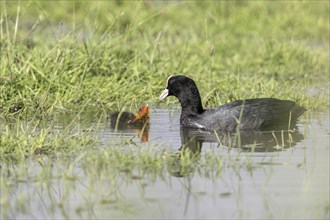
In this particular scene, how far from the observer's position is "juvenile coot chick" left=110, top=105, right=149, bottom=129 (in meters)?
10.4

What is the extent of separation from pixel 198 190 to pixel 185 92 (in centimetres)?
392

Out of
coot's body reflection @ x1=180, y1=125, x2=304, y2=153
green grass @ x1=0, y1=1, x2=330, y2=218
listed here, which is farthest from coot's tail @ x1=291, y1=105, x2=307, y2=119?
green grass @ x1=0, y1=1, x2=330, y2=218

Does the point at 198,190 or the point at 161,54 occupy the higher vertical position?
the point at 161,54

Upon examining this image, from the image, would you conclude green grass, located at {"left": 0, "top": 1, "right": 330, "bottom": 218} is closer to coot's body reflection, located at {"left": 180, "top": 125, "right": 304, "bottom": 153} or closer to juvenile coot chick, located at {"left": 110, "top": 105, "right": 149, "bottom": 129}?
juvenile coot chick, located at {"left": 110, "top": 105, "right": 149, "bottom": 129}

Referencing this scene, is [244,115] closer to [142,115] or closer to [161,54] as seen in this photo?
[142,115]

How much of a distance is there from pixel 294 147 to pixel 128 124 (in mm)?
2486

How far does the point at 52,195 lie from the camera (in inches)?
269

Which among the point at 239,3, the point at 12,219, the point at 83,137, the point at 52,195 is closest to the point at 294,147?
the point at 83,137

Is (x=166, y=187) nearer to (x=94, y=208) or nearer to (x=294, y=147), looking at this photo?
(x=94, y=208)

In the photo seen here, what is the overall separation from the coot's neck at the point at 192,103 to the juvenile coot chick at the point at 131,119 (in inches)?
16.8

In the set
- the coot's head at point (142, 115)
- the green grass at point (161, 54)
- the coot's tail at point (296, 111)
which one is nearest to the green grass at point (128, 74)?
the green grass at point (161, 54)

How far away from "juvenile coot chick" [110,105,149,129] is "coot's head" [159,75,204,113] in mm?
Result: 403

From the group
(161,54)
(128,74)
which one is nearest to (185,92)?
(128,74)

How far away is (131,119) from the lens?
10781 millimetres
